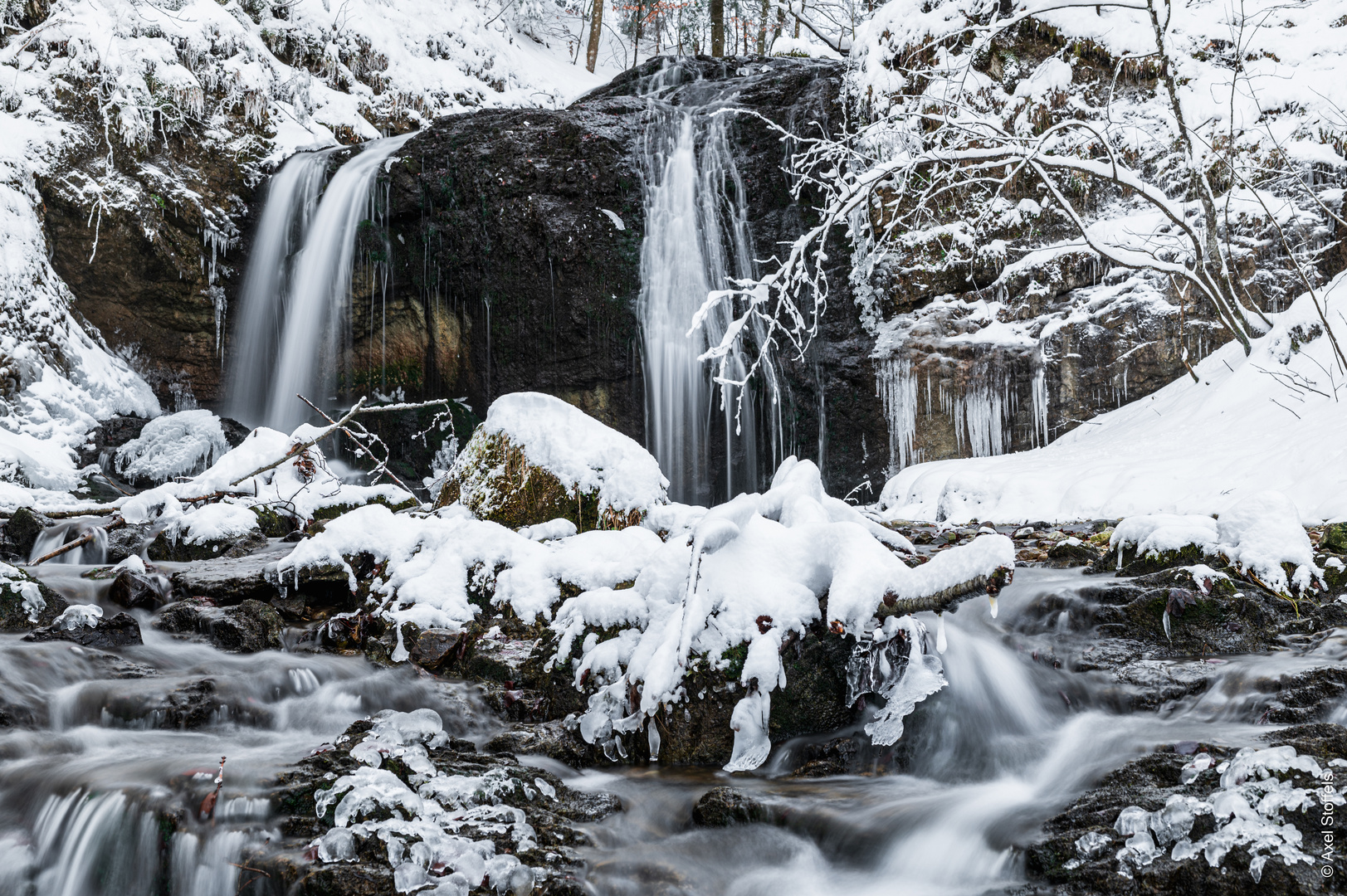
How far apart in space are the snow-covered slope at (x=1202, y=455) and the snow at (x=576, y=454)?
3.09m

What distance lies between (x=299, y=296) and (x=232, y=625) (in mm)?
8028

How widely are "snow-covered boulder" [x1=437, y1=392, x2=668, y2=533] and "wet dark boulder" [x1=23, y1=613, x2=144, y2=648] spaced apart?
1797 millimetres

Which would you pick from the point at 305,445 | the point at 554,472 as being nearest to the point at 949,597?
the point at 554,472

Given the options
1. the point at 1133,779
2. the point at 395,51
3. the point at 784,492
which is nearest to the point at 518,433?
the point at 784,492

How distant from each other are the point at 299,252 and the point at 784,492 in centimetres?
942

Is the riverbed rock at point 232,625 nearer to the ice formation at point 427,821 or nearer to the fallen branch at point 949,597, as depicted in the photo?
the ice formation at point 427,821

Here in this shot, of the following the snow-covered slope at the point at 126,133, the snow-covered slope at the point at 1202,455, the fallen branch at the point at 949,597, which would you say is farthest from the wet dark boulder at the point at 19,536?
the snow-covered slope at the point at 1202,455

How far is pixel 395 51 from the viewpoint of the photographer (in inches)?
583

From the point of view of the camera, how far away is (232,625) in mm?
3713

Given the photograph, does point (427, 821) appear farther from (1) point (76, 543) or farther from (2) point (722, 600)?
(1) point (76, 543)

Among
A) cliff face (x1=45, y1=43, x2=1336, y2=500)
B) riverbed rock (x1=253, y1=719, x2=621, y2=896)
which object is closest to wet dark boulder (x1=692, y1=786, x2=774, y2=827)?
riverbed rock (x1=253, y1=719, x2=621, y2=896)

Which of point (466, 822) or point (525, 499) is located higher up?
point (525, 499)

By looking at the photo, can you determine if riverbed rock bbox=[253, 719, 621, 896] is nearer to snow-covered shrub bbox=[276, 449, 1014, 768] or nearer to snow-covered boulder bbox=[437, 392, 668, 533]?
snow-covered shrub bbox=[276, 449, 1014, 768]

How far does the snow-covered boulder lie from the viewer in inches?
187
